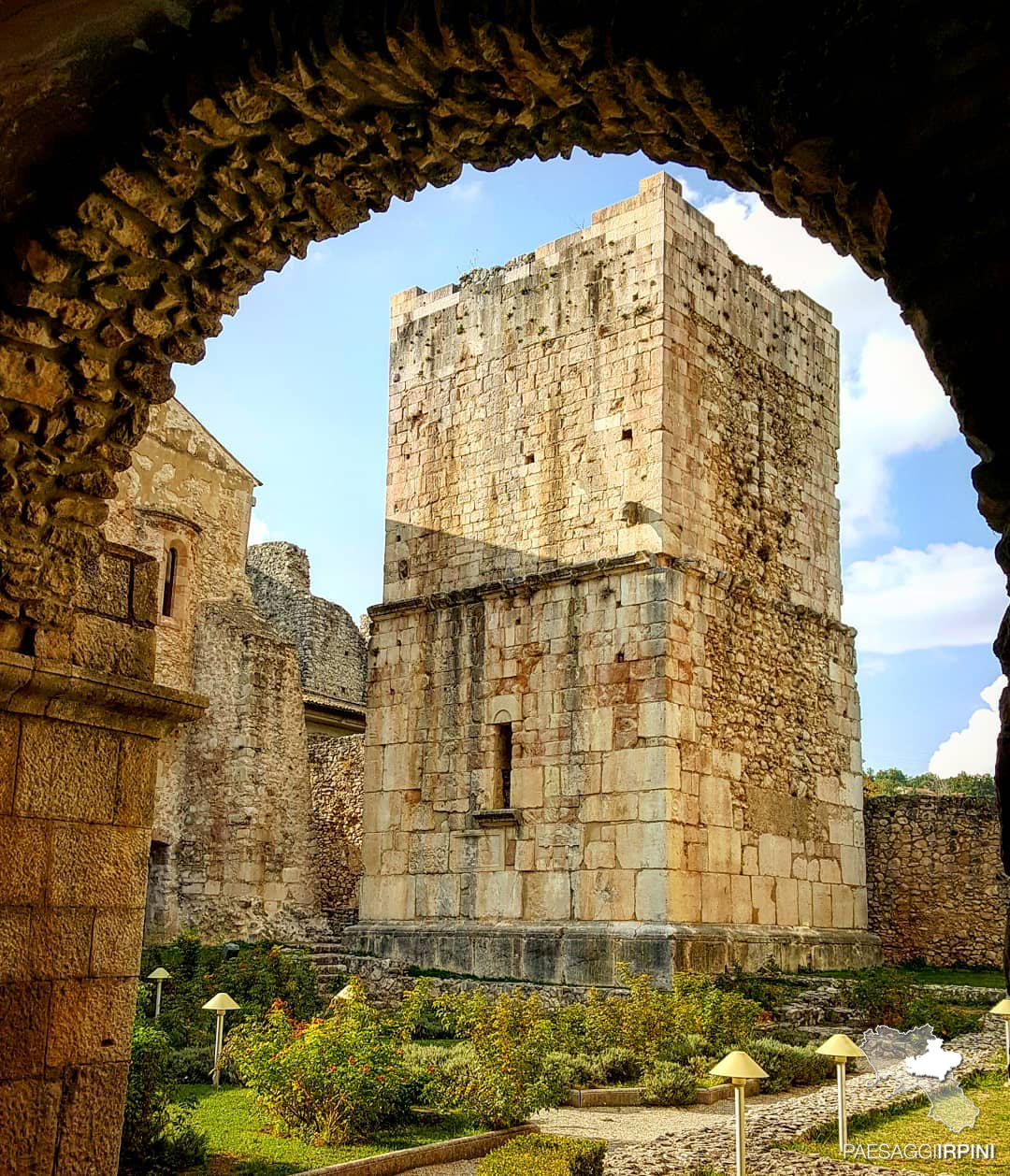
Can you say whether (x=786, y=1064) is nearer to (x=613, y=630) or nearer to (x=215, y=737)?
(x=613, y=630)

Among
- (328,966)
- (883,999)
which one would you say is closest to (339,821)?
(328,966)

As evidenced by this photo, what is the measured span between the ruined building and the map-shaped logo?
31.7 ft

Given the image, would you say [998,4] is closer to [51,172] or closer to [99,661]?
[51,172]

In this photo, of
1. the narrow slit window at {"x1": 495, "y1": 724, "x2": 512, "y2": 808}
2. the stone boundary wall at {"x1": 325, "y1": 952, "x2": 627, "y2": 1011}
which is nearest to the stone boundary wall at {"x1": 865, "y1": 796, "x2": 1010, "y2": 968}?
the narrow slit window at {"x1": 495, "y1": 724, "x2": 512, "y2": 808}

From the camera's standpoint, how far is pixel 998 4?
93.3 inches

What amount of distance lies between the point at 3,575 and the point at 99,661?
611mm

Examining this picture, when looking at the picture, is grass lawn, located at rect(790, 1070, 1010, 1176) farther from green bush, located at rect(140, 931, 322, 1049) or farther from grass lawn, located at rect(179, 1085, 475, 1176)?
green bush, located at rect(140, 931, 322, 1049)

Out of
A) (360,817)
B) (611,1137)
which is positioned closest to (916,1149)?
(611,1137)

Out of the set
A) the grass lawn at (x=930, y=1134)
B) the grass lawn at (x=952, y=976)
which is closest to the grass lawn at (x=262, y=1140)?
the grass lawn at (x=930, y=1134)

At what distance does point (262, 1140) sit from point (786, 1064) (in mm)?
4657

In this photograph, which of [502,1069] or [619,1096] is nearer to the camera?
[502,1069]

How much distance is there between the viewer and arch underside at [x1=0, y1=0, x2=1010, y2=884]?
8.03ft

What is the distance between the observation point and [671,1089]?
9.39 m

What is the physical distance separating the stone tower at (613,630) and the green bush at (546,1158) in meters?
5.45
